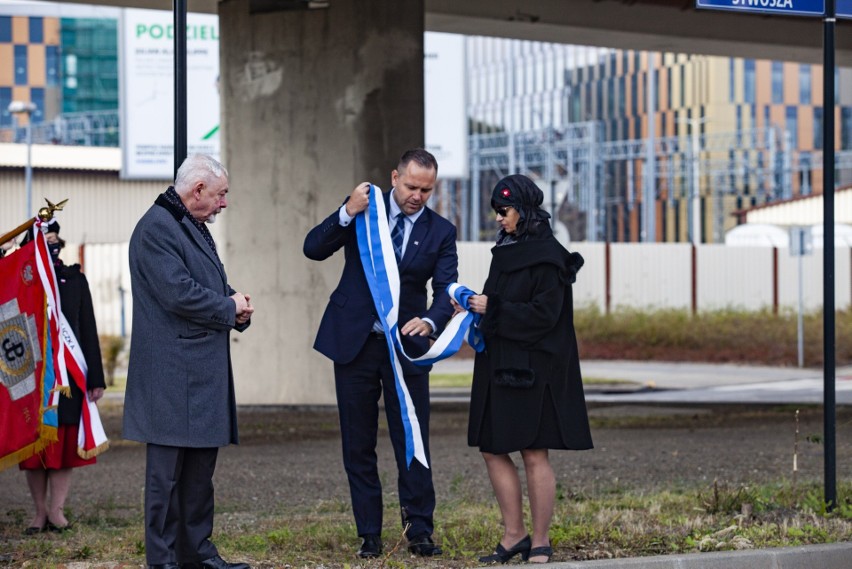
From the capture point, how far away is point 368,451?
7.32 m

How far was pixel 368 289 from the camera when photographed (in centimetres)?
722

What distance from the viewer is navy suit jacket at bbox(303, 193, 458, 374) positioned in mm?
7191

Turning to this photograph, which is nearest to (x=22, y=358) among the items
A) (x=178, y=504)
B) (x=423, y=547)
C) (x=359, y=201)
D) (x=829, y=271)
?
(x=178, y=504)

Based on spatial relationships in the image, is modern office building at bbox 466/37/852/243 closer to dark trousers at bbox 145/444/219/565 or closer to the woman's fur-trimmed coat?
the woman's fur-trimmed coat

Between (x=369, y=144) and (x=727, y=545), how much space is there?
32.4 ft

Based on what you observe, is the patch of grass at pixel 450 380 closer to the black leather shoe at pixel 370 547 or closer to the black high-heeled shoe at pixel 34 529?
the black high-heeled shoe at pixel 34 529

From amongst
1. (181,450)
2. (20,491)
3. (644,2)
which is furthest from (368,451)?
(644,2)

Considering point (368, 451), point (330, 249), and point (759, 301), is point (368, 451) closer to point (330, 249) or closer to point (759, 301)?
point (330, 249)

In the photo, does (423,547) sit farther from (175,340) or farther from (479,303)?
(175,340)

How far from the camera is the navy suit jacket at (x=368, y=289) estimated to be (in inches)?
283

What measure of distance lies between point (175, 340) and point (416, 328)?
3.95ft

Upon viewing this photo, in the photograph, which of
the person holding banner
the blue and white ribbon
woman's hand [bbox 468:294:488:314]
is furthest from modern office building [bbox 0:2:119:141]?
woman's hand [bbox 468:294:488:314]

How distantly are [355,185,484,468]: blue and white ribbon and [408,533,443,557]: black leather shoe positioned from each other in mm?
373

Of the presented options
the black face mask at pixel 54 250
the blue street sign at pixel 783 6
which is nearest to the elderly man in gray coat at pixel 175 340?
the black face mask at pixel 54 250
